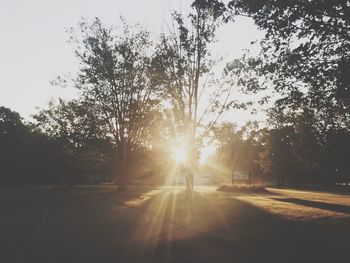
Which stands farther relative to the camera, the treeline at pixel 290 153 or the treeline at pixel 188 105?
the treeline at pixel 290 153

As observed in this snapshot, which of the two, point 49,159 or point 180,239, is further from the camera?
point 49,159

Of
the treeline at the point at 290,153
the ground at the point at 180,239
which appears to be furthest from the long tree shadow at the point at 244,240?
the treeline at the point at 290,153

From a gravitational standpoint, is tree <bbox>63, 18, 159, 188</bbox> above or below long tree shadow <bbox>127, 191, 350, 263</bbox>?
above

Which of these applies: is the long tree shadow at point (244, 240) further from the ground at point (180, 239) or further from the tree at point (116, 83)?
the tree at point (116, 83)

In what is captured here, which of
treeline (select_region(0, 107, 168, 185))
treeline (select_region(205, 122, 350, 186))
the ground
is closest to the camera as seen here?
the ground

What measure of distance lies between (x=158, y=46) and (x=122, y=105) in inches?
616

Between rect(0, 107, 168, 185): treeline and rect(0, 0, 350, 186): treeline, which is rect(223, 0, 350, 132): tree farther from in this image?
rect(0, 107, 168, 185): treeline

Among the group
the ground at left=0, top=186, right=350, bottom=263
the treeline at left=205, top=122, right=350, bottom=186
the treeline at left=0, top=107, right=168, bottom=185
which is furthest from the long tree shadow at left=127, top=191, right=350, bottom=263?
the treeline at left=0, top=107, right=168, bottom=185

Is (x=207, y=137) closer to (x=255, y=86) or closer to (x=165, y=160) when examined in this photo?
(x=255, y=86)

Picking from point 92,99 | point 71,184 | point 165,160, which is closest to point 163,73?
point 92,99

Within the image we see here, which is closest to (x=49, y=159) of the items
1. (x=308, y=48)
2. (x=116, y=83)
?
(x=116, y=83)

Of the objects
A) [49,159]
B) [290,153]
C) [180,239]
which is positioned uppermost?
[290,153]

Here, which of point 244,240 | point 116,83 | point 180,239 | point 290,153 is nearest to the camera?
point 244,240

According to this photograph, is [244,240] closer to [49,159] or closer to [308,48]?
[308,48]
